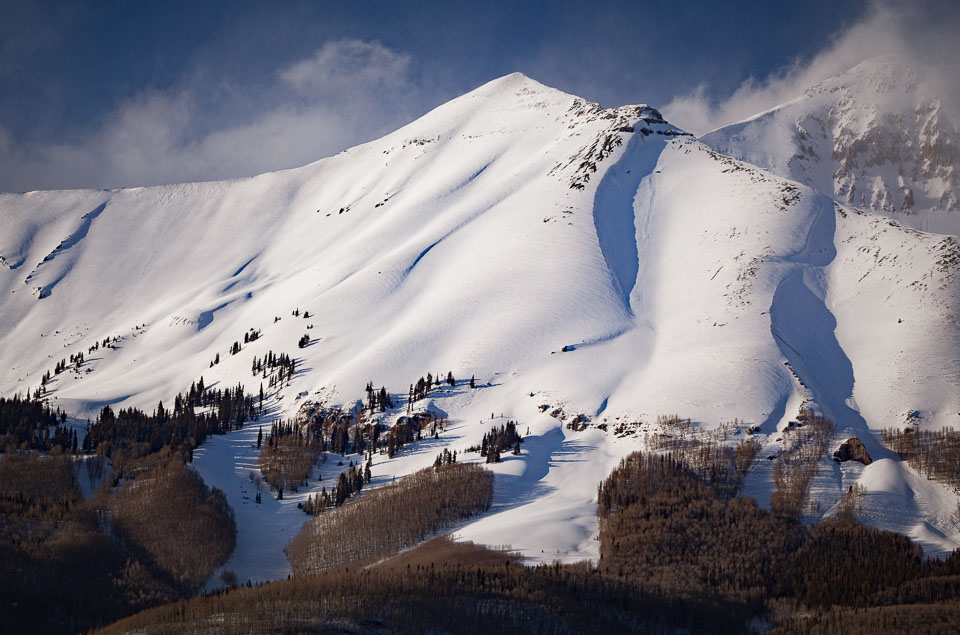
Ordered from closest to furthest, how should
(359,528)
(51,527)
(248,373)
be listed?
(51,527), (359,528), (248,373)

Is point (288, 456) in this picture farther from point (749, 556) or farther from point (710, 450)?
point (749, 556)

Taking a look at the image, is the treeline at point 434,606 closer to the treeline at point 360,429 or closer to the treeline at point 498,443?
the treeline at point 498,443

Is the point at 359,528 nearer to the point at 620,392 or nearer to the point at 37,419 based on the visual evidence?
the point at 620,392

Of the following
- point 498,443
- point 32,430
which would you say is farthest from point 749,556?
point 32,430

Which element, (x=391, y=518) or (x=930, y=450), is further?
(x=930, y=450)

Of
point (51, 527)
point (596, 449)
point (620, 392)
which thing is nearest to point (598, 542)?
point (596, 449)
